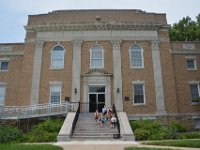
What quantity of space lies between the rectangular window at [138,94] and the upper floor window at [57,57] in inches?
318

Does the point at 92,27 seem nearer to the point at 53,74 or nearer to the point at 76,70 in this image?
the point at 76,70

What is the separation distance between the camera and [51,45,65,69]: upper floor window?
25328mm

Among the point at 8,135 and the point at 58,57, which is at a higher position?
the point at 58,57

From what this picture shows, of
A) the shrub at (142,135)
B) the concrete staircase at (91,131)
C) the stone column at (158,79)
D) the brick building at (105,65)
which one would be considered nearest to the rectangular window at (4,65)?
the brick building at (105,65)

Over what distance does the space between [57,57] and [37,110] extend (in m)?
6.42

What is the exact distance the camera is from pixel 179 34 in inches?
1463

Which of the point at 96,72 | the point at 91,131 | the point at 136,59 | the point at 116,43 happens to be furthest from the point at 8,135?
the point at 136,59

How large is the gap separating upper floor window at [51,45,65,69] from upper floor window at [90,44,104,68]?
3.18 m

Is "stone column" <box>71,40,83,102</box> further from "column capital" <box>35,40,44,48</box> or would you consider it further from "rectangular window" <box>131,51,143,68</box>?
"rectangular window" <box>131,51,143,68</box>

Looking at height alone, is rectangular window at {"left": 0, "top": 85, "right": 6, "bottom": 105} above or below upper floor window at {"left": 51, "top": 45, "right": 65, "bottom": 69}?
below

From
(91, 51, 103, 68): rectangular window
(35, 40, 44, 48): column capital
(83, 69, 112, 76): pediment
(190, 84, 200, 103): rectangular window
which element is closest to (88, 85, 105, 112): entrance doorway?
(83, 69, 112, 76): pediment

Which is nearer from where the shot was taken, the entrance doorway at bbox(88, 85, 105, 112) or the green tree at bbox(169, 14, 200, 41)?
the entrance doorway at bbox(88, 85, 105, 112)

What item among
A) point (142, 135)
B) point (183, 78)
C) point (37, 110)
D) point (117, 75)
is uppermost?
point (117, 75)

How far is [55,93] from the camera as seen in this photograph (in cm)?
2444
